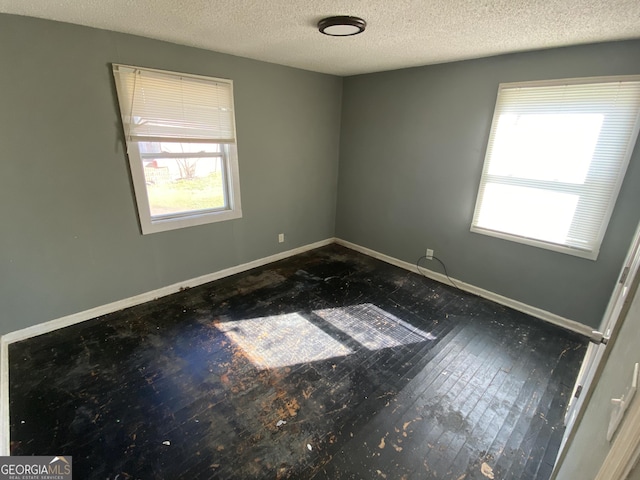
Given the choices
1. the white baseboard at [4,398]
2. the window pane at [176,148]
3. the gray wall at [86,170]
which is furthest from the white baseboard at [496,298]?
the white baseboard at [4,398]

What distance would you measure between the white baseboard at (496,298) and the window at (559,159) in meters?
0.63

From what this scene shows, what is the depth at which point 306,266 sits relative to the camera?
3805 millimetres

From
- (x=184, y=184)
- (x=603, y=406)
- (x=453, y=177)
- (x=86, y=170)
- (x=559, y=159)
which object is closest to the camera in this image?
(x=603, y=406)

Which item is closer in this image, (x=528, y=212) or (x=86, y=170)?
(x=86, y=170)

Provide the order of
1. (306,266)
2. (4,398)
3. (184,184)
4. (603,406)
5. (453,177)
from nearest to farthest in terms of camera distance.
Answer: (603,406) → (4,398) → (184,184) → (453,177) → (306,266)

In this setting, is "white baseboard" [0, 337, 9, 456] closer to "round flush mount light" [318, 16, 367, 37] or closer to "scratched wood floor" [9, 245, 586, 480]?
"scratched wood floor" [9, 245, 586, 480]

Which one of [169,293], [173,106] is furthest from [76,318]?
[173,106]

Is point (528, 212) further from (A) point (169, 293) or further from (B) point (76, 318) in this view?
(B) point (76, 318)

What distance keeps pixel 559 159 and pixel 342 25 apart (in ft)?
6.93

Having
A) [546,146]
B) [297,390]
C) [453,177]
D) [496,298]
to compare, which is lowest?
[297,390]

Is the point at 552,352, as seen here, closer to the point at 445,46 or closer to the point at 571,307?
the point at 571,307

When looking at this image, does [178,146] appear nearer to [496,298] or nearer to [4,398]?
[4,398]

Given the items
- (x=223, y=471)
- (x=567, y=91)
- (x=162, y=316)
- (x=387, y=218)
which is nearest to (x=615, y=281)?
(x=567, y=91)

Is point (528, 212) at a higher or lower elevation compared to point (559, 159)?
lower
